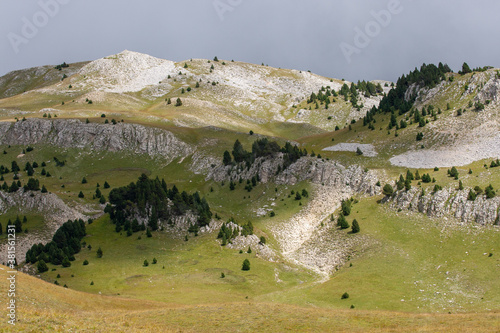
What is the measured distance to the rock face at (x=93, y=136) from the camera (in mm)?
153500

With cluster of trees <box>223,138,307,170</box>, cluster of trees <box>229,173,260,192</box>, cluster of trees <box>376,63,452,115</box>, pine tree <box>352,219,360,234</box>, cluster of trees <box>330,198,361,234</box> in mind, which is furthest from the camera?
cluster of trees <box>376,63,452,115</box>

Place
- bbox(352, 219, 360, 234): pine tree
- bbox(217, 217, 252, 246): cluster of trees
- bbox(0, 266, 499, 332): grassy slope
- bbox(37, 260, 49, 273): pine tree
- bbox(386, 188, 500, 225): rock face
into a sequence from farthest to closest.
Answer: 1. bbox(217, 217, 252, 246): cluster of trees
2. bbox(352, 219, 360, 234): pine tree
3. bbox(386, 188, 500, 225): rock face
4. bbox(37, 260, 49, 273): pine tree
5. bbox(0, 266, 499, 332): grassy slope

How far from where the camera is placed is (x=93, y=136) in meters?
158

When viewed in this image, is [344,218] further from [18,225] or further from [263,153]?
[18,225]

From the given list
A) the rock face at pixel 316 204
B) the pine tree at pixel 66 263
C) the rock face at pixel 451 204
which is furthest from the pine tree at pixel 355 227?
the pine tree at pixel 66 263

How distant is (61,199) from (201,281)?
49.5m

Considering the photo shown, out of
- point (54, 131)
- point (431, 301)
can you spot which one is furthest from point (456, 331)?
point (54, 131)

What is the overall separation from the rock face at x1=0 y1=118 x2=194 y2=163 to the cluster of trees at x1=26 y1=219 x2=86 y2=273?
217ft

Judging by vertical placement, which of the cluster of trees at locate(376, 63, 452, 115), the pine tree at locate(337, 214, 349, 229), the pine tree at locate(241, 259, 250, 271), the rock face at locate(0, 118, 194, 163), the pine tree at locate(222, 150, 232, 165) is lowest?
the pine tree at locate(241, 259, 250, 271)

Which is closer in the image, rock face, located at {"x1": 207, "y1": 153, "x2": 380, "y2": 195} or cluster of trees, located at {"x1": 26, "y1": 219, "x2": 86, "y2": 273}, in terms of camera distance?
cluster of trees, located at {"x1": 26, "y1": 219, "x2": 86, "y2": 273}

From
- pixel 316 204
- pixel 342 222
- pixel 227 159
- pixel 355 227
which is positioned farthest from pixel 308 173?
pixel 355 227

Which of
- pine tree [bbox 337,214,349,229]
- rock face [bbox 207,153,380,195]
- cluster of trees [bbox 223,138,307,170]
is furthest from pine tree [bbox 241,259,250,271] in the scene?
cluster of trees [bbox 223,138,307,170]

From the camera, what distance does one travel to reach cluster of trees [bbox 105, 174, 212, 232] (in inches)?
3654

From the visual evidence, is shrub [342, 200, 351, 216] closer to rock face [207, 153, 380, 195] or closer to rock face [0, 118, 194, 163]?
rock face [207, 153, 380, 195]
